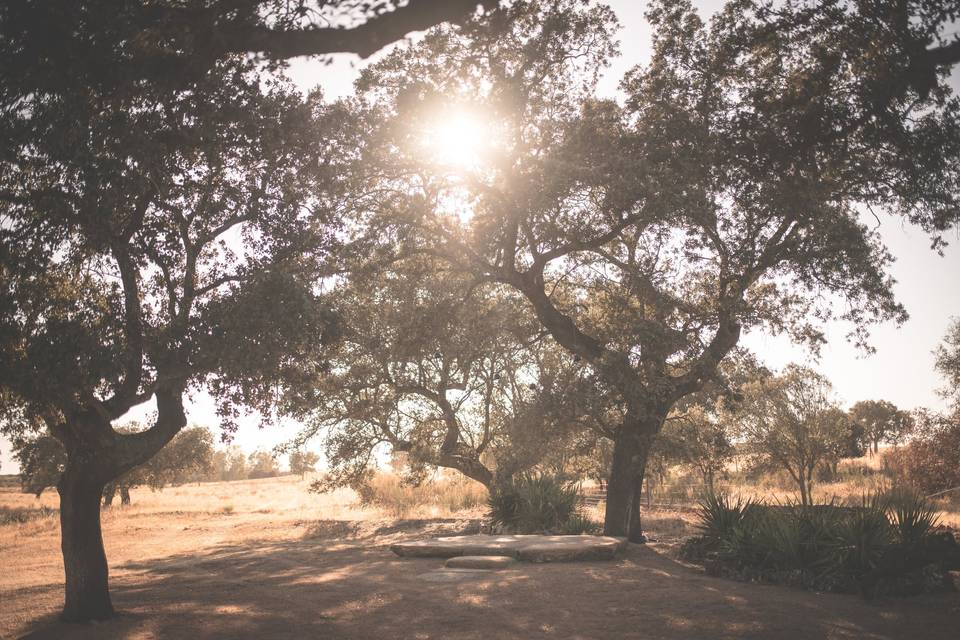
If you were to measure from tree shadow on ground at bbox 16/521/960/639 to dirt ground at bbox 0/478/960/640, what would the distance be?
20 millimetres

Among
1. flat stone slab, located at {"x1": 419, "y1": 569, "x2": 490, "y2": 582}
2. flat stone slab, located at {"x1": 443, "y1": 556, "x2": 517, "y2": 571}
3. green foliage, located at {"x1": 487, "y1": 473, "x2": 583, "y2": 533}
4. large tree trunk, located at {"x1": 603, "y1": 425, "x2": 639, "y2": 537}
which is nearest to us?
flat stone slab, located at {"x1": 419, "y1": 569, "x2": 490, "y2": 582}

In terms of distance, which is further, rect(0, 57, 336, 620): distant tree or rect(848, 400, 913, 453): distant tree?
rect(848, 400, 913, 453): distant tree

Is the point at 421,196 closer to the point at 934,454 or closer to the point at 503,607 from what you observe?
the point at 503,607

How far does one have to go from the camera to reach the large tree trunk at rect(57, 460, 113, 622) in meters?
8.37

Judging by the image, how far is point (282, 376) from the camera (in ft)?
31.9

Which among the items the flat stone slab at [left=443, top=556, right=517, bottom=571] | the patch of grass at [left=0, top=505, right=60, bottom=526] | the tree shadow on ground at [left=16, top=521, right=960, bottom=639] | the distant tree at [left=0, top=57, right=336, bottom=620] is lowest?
the patch of grass at [left=0, top=505, right=60, bottom=526]

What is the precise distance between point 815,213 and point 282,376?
10.2 metres

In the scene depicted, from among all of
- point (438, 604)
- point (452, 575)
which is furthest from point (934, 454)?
point (438, 604)

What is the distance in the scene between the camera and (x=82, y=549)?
8.56 m

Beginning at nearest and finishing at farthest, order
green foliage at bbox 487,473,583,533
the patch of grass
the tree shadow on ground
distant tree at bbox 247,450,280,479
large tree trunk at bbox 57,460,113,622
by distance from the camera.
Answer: the tree shadow on ground → large tree trunk at bbox 57,460,113,622 → green foliage at bbox 487,473,583,533 → the patch of grass → distant tree at bbox 247,450,280,479

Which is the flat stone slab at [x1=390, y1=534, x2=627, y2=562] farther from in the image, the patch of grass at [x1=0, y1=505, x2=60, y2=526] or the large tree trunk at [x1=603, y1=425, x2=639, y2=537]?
the patch of grass at [x1=0, y1=505, x2=60, y2=526]

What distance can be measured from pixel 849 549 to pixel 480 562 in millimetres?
6172

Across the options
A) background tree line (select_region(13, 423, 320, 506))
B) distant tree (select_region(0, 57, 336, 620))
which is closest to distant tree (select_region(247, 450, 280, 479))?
background tree line (select_region(13, 423, 320, 506))

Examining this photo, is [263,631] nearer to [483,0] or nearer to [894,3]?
[483,0]
